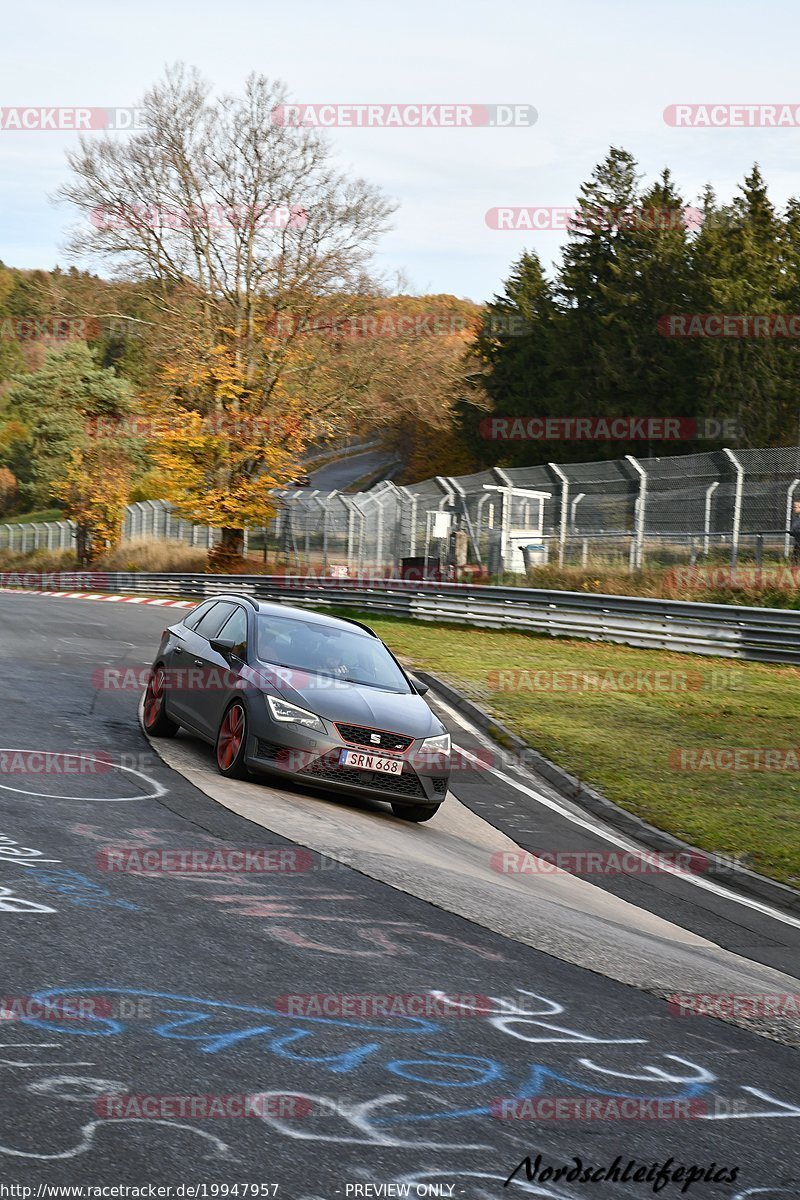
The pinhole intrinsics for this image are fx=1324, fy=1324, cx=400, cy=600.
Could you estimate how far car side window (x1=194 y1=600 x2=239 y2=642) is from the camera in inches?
464

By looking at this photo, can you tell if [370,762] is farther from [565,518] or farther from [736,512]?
[565,518]

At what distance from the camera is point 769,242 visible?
2253 inches

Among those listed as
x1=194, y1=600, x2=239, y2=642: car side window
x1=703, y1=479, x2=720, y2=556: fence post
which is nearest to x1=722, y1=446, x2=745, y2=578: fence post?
x1=703, y1=479, x2=720, y2=556: fence post

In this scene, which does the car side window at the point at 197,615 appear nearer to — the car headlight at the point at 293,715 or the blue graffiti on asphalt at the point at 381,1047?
the car headlight at the point at 293,715

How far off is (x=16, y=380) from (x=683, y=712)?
89.5 m

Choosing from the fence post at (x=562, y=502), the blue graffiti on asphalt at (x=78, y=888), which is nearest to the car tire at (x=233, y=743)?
the blue graffiti on asphalt at (x=78, y=888)

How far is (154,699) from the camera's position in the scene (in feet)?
39.9

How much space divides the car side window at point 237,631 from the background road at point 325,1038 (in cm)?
252

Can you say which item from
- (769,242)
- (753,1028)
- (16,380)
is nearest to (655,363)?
(769,242)

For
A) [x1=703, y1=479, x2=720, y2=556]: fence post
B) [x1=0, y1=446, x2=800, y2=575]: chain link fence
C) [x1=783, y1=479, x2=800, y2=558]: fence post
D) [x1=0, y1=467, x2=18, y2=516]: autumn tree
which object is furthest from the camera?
[x1=0, y1=467, x2=18, y2=516]: autumn tree

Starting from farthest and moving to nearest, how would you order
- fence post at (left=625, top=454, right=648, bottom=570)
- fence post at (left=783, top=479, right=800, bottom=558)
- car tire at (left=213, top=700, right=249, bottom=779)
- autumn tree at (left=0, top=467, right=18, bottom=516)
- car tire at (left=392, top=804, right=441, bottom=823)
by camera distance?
autumn tree at (left=0, top=467, right=18, bottom=516)
fence post at (left=625, top=454, right=648, bottom=570)
fence post at (left=783, top=479, right=800, bottom=558)
car tire at (left=392, top=804, right=441, bottom=823)
car tire at (left=213, top=700, right=249, bottom=779)

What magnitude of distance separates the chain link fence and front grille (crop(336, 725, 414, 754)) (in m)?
14.4

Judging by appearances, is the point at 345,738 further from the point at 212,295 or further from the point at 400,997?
the point at 212,295

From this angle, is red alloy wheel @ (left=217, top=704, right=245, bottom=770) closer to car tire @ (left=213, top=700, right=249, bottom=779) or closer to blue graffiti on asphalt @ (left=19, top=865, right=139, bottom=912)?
car tire @ (left=213, top=700, right=249, bottom=779)
